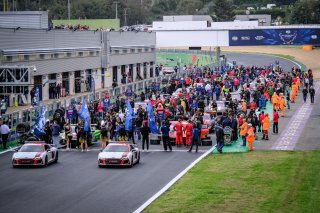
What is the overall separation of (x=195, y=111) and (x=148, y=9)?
146920 mm

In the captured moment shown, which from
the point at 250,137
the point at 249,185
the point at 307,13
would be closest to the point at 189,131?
the point at 250,137

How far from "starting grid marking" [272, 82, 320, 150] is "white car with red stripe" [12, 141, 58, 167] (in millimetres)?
10698

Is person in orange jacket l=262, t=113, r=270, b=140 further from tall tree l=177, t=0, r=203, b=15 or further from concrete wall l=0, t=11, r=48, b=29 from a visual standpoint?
tall tree l=177, t=0, r=203, b=15

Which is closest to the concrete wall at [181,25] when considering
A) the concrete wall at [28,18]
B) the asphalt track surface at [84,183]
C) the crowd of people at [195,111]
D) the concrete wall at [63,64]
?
the crowd of people at [195,111]

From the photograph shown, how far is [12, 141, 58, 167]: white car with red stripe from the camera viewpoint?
99.7 ft

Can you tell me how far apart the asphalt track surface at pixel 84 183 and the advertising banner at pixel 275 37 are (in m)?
53.0

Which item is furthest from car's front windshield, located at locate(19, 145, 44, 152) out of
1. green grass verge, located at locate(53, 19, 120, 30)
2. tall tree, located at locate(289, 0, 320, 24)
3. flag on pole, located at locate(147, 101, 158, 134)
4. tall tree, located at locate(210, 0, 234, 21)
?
tall tree, located at locate(210, 0, 234, 21)

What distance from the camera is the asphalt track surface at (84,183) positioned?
2309 cm

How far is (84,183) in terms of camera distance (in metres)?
27.0

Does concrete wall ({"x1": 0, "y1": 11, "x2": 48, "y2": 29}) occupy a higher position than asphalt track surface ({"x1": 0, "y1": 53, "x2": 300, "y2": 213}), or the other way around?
concrete wall ({"x1": 0, "y1": 11, "x2": 48, "y2": 29})

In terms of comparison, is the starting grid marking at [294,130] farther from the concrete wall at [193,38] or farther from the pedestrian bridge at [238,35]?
the concrete wall at [193,38]

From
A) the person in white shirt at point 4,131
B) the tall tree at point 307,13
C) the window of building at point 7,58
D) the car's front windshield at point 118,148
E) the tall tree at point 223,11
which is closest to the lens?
the car's front windshield at point 118,148

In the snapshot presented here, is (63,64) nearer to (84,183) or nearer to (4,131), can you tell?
(4,131)

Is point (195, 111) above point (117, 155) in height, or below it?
below
